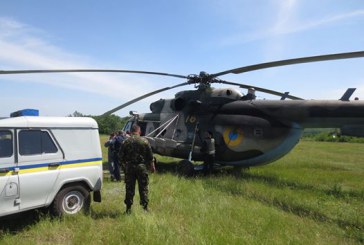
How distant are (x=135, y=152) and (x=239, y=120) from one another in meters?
5.62

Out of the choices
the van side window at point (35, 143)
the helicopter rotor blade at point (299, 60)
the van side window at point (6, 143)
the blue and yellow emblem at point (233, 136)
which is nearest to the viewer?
the van side window at point (6, 143)

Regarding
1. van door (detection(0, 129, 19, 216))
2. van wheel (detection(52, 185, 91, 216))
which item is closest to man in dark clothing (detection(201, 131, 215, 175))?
van wheel (detection(52, 185, 91, 216))

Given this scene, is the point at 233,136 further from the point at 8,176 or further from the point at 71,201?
the point at 8,176

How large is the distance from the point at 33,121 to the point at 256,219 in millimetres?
4470

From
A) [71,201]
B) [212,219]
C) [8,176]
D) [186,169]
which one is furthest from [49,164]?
[186,169]

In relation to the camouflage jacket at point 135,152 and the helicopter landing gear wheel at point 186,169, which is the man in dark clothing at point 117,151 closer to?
the helicopter landing gear wheel at point 186,169

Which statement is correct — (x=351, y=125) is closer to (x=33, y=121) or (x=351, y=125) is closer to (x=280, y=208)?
(x=280, y=208)

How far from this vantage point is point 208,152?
1141cm

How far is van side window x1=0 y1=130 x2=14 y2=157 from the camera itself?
214 inches

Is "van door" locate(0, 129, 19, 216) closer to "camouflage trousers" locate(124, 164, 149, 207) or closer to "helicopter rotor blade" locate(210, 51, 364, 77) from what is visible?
"camouflage trousers" locate(124, 164, 149, 207)

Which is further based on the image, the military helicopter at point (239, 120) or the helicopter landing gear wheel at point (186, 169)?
the helicopter landing gear wheel at point (186, 169)

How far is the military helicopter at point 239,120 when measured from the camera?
9.50m

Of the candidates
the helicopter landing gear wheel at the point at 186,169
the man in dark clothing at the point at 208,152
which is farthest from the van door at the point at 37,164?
the man in dark clothing at the point at 208,152

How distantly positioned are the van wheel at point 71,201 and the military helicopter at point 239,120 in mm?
3958
